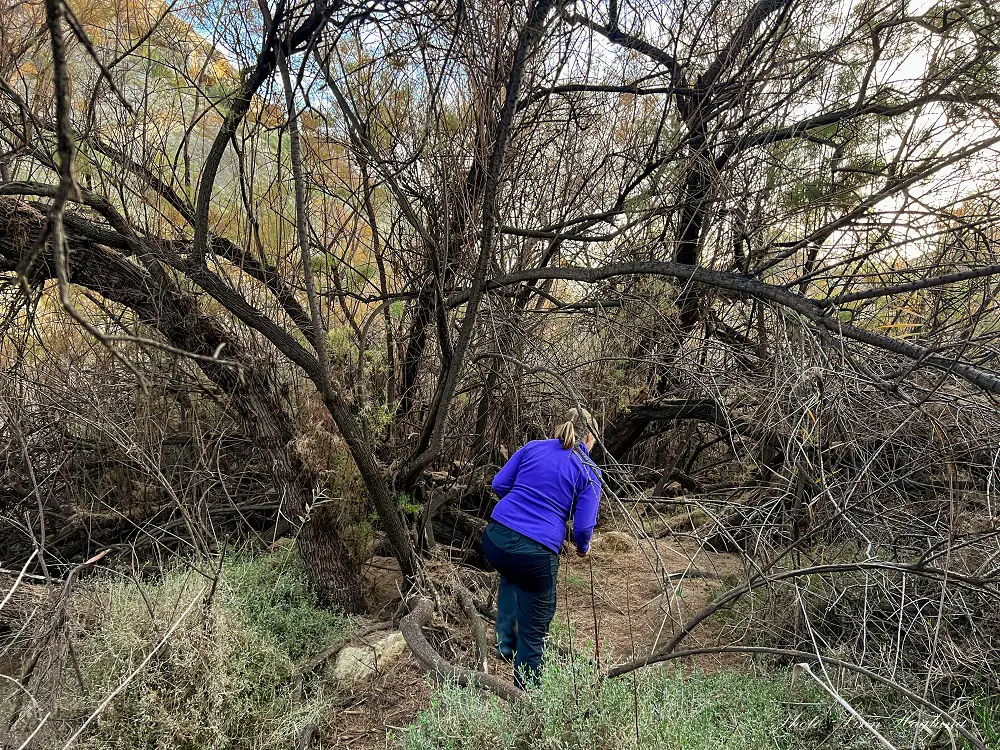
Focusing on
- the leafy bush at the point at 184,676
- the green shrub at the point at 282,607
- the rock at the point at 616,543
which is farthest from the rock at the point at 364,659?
the rock at the point at 616,543

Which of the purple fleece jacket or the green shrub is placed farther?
the green shrub

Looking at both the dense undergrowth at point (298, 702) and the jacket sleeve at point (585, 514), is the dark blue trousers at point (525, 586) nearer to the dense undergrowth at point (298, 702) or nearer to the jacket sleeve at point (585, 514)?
the jacket sleeve at point (585, 514)

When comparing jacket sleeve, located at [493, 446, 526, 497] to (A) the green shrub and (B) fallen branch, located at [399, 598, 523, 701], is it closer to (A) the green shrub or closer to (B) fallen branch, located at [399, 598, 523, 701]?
(B) fallen branch, located at [399, 598, 523, 701]

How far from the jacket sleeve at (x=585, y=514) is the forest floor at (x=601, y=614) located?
1.02 ft

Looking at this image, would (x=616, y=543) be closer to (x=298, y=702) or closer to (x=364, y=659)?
(x=364, y=659)

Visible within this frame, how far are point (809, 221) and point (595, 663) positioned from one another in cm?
364

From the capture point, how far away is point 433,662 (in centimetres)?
342

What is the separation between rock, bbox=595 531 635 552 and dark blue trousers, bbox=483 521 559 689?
2.22 m

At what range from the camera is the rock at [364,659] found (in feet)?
12.3

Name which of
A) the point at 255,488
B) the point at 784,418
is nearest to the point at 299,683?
the point at 255,488

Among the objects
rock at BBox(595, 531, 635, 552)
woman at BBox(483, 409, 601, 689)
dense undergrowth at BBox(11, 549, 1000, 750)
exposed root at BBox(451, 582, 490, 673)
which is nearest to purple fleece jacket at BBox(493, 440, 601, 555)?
woman at BBox(483, 409, 601, 689)

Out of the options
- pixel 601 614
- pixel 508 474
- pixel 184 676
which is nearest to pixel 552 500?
pixel 508 474

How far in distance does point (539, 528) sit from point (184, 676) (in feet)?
6.74

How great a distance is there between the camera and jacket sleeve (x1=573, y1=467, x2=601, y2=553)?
367 cm
